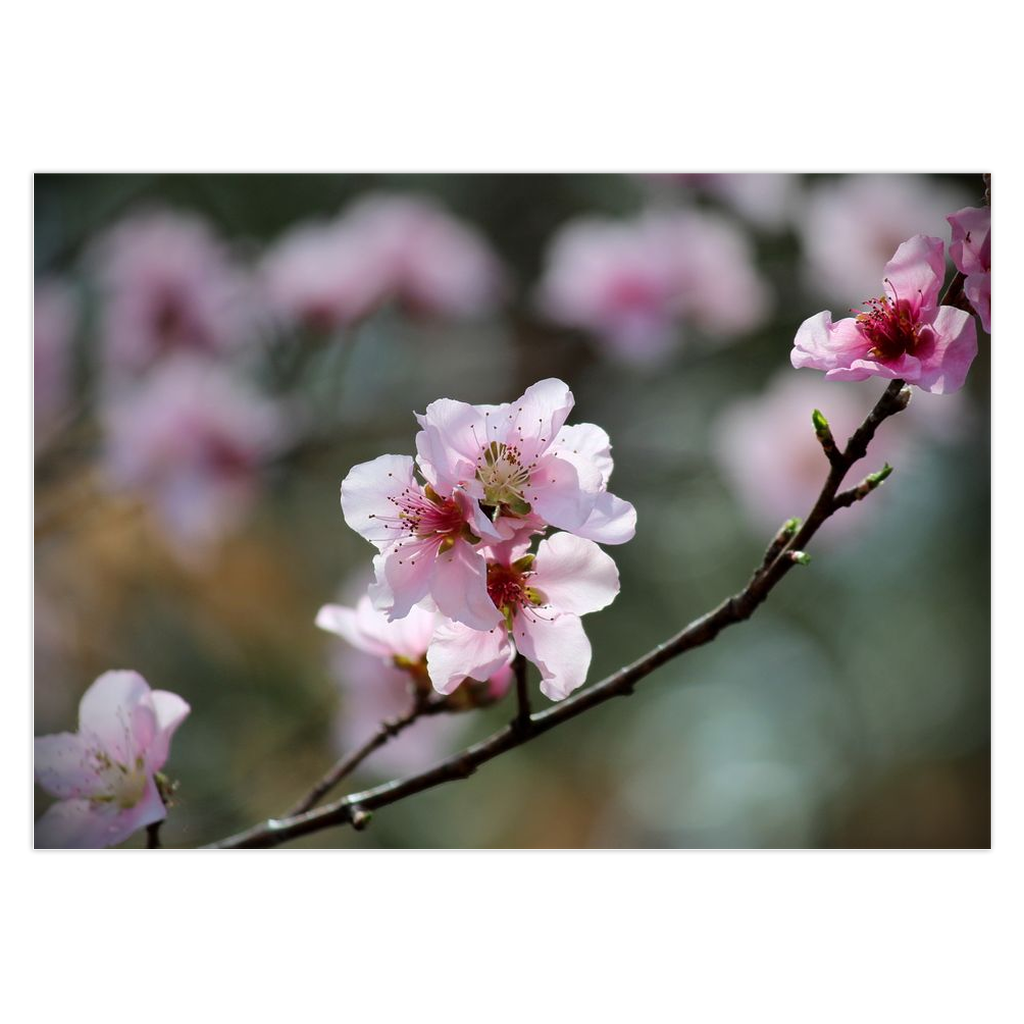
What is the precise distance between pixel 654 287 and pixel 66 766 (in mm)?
1317

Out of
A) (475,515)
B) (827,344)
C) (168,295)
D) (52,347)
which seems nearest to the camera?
(475,515)

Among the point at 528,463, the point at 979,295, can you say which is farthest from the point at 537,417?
the point at 979,295

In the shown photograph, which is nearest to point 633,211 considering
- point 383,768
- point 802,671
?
point 802,671

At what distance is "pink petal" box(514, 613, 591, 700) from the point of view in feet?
2.79

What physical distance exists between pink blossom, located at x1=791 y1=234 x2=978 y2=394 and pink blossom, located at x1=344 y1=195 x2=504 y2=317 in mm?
1144

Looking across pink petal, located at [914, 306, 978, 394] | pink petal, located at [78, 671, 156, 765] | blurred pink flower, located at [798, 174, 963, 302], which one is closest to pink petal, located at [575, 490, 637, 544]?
pink petal, located at [914, 306, 978, 394]

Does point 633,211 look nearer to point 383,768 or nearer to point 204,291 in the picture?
point 204,291

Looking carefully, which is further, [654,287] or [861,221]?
[654,287]

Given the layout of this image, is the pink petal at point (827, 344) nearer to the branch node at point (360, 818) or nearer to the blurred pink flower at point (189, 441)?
the branch node at point (360, 818)

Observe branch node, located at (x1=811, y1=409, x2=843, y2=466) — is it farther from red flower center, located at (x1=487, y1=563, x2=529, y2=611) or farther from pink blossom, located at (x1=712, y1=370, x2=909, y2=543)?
pink blossom, located at (x1=712, y1=370, x2=909, y2=543)

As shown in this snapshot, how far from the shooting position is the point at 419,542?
84cm

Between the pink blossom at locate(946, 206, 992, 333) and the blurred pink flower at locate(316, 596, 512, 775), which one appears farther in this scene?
the blurred pink flower at locate(316, 596, 512, 775)

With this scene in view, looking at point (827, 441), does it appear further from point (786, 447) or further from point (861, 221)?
point (786, 447)

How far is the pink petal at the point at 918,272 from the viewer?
0.92 m
